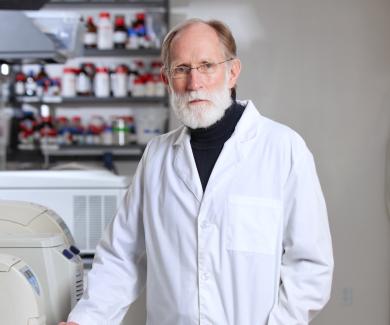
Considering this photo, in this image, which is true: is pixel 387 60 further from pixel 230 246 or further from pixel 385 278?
pixel 230 246

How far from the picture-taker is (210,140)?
163cm

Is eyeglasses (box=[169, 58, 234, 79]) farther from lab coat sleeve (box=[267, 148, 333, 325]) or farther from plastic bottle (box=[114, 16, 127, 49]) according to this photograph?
plastic bottle (box=[114, 16, 127, 49])

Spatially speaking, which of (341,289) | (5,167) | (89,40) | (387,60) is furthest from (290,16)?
(5,167)

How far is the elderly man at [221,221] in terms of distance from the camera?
151 centimetres

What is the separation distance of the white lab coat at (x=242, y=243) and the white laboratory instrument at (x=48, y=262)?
5 cm

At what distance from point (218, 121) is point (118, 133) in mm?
2606

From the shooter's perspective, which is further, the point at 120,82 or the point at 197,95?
the point at 120,82

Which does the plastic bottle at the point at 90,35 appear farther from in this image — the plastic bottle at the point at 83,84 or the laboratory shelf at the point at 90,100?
the laboratory shelf at the point at 90,100

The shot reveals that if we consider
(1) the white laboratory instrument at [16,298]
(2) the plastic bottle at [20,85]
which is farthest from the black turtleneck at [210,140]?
(2) the plastic bottle at [20,85]

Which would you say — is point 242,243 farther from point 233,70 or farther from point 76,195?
point 76,195

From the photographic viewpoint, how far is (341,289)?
4.02 m

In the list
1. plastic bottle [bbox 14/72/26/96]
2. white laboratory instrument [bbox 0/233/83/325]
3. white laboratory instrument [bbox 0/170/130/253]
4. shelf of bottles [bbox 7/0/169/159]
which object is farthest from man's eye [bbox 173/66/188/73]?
plastic bottle [bbox 14/72/26/96]

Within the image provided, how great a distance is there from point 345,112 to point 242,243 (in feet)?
8.88

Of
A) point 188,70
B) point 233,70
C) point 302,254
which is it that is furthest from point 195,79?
point 302,254
